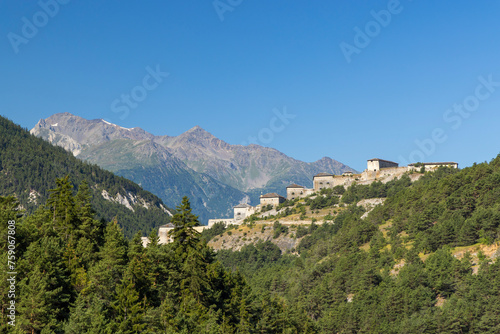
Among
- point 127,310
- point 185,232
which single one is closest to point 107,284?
point 127,310

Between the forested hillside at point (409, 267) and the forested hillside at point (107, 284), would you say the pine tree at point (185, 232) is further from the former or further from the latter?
the forested hillside at point (409, 267)

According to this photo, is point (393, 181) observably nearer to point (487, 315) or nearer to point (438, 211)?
point (438, 211)

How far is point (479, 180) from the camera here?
12581cm

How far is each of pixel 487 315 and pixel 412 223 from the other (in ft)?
142

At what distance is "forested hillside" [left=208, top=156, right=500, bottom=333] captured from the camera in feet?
293

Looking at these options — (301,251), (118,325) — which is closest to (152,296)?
(118,325)

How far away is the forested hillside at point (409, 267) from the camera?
89312 millimetres

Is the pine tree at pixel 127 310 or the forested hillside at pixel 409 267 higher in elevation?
the forested hillside at pixel 409 267

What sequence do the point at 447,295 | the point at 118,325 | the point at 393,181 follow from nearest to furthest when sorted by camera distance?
the point at 118,325
the point at 447,295
the point at 393,181
